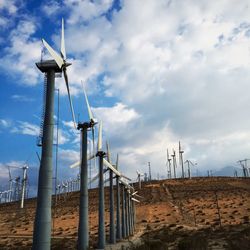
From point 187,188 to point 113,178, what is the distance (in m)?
84.2

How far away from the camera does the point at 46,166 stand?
892 inches

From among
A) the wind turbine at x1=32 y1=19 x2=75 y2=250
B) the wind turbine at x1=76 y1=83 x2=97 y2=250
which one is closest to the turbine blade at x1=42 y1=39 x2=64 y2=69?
the wind turbine at x1=32 y1=19 x2=75 y2=250

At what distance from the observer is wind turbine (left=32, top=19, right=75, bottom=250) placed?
21.4 metres

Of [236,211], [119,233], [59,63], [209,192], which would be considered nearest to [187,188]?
[209,192]

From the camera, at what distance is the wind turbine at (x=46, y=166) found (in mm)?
21438

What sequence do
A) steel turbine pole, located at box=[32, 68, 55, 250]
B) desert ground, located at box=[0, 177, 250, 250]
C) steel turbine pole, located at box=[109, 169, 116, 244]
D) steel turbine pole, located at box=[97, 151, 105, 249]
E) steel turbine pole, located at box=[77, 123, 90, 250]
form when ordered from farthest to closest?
desert ground, located at box=[0, 177, 250, 250]
steel turbine pole, located at box=[109, 169, 116, 244]
steel turbine pole, located at box=[97, 151, 105, 249]
steel turbine pole, located at box=[77, 123, 90, 250]
steel turbine pole, located at box=[32, 68, 55, 250]

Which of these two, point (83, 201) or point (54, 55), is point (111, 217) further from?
point (54, 55)

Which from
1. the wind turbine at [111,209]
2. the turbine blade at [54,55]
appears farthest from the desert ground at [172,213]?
the turbine blade at [54,55]

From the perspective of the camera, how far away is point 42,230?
21469 millimetres

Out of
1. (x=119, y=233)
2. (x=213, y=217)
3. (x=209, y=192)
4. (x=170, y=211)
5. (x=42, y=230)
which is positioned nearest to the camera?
(x=42, y=230)

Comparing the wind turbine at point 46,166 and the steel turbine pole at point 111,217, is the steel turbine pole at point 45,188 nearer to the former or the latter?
the wind turbine at point 46,166

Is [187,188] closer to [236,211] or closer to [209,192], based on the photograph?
[209,192]

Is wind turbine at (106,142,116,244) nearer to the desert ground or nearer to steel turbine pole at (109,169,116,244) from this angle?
steel turbine pole at (109,169,116,244)

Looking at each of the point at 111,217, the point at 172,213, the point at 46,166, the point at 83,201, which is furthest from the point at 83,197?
the point at 172,213
